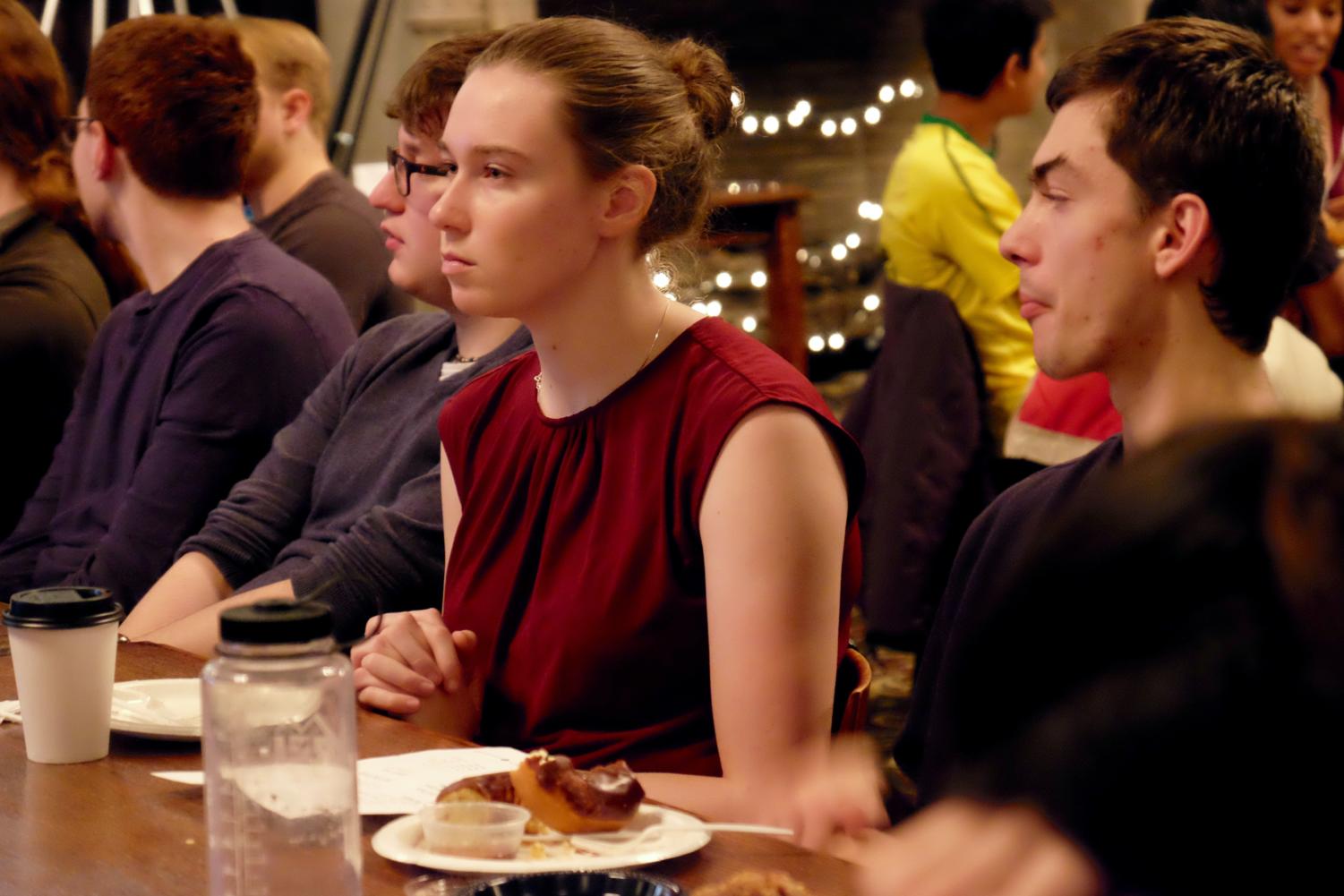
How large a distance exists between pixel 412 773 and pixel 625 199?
762 millimetres

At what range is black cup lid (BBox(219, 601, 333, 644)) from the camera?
1011 mm

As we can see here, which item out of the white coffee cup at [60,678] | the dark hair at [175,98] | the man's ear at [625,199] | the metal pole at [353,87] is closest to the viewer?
the white coffee cup at [60,678]

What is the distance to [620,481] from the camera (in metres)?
1.73

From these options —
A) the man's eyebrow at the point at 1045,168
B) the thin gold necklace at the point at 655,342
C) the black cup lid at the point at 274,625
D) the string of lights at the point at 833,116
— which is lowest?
the black cup lid at the point at 274,625

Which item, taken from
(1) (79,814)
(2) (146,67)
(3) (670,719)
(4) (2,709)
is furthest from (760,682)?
(2) (146,67)

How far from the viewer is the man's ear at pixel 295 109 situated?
4.24 meters

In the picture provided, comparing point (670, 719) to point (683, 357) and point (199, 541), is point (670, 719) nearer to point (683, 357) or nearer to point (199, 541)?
point (683, 357)

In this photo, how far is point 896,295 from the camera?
3.43m

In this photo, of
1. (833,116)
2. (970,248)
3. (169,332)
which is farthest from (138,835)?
(833,116)

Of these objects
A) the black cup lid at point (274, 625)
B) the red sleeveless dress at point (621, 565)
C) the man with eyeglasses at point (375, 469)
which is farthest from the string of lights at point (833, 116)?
the black cup lid at point (274, 625)

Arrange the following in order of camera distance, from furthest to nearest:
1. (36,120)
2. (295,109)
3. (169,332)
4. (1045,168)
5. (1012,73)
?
(295,109) < (1012,73) < (36,120) < (169,332) < (1045,168)

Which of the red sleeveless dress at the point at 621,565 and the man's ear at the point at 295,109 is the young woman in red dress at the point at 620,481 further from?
the man's ear at the point at 295,109

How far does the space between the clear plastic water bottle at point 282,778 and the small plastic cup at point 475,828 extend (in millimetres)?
87

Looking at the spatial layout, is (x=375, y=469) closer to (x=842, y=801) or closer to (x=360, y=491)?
(x=360, y=491)
